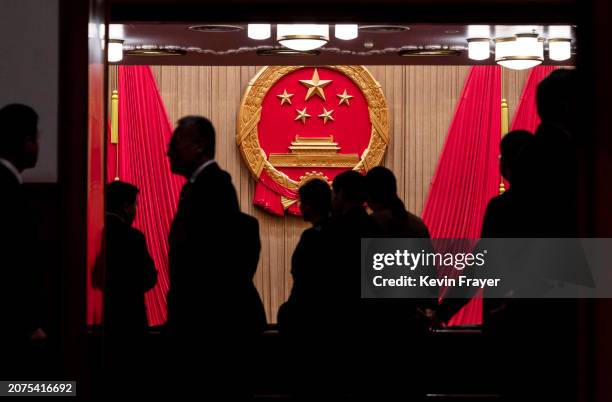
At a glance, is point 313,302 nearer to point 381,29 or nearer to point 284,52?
point 381,29

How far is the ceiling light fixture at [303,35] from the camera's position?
6.35m

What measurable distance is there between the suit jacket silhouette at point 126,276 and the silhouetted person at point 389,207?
1300 mm

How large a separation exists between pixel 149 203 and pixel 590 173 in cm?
631

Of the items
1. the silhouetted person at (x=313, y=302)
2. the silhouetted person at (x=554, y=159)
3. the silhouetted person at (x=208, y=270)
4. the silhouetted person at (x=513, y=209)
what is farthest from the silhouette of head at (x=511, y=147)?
the silhouetted person at (x=208, y=270)

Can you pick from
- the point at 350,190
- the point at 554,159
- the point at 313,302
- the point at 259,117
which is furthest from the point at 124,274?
the point at 259,117

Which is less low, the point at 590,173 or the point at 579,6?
the point at 579,6

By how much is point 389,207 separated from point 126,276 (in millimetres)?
1472

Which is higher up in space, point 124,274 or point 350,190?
point 350,190

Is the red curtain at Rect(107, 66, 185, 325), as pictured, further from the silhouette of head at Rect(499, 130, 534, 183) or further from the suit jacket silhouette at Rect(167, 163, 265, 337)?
the silhouette of head at Rect(499, 130, 534, 183)

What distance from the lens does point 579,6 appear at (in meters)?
4.05

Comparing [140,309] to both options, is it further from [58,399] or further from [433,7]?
[433,7]

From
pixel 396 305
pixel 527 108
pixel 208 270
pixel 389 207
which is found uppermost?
pixel 527 108

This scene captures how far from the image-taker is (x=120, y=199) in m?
5.82

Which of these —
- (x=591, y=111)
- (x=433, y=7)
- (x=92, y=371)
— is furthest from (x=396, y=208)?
(x=92, y=371)
